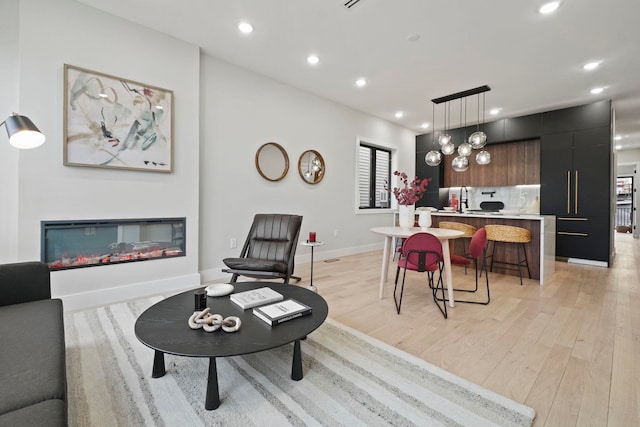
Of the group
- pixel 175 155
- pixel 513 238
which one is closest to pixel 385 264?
pixel 513 238

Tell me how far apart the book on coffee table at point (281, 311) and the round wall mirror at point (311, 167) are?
324 cm

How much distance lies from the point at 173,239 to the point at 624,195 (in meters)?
13.6

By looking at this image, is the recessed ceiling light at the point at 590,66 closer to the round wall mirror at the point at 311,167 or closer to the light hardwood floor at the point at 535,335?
the light hardwood floor at the point at 535,335

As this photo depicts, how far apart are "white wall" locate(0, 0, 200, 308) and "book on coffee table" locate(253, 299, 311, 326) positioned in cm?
209

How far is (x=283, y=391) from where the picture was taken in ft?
5.09

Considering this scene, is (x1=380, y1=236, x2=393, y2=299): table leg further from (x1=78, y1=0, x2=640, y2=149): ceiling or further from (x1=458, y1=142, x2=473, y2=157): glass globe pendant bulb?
(x1=78, y1=0, x2=640, y2=149): ceiling

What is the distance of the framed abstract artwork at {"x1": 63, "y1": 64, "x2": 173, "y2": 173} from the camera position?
2705mm

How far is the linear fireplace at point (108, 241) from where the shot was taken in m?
2.66

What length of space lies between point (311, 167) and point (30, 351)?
417 cm

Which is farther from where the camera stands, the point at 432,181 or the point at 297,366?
the point at 432,181

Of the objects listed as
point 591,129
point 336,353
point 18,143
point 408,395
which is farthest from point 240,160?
point 591,129

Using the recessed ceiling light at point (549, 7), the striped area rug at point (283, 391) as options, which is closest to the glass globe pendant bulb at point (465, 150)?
the recessed ceiling light at point (549, 7)

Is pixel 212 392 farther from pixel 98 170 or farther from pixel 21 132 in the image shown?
pixel 98 170

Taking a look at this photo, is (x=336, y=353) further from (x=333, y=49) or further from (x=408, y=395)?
(x=333, y=49)
